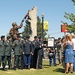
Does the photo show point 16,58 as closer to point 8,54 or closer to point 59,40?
point 8,54

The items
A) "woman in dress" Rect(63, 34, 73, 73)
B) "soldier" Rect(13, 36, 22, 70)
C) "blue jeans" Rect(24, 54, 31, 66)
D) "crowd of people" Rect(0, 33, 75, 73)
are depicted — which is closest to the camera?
"woman in dress" Rect(63, 34, 73, 73)

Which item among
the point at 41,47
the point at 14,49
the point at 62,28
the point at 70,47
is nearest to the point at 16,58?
the point at 14,49

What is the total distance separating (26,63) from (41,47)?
3.65 feet

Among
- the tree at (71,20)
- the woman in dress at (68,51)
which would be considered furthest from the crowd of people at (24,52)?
the tree at (71,20)

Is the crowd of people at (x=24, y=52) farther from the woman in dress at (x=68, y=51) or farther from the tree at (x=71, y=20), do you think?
the tree at (x=71, y=20)

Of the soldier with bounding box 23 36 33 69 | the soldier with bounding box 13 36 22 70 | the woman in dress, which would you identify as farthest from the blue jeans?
the woman in dress

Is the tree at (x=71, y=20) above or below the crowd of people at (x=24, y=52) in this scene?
above

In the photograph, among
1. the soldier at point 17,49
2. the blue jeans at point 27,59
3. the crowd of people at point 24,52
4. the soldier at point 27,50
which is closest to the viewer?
the crowd of people at point 24,52

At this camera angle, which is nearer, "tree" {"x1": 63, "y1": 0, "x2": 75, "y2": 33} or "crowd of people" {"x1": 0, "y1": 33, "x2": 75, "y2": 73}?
"crowd of people" {"x1": 0, "y1": 33, "x2": 75, "y2": 73}

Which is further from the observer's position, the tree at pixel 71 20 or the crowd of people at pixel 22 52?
the tree at pixel 71 20

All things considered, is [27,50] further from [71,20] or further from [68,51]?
[71,20]

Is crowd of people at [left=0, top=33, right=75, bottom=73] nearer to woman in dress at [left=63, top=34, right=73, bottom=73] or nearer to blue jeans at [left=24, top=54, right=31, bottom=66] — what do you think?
blue jeans at [left=24, top=54, right=31, bottom=66]

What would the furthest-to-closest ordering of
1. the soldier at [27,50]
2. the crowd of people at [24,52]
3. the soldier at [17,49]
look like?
1. the soldier at [27,50]
2. the soldier at [17,49]
3. the crowd of people at [24,52]

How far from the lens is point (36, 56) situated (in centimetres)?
1448
